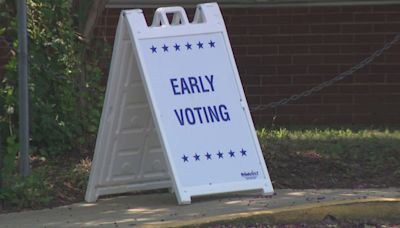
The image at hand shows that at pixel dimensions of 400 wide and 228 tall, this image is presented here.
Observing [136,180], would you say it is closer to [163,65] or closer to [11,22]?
[163,65]

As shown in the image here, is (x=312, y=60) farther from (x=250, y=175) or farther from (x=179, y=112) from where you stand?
(x=179, y=112)

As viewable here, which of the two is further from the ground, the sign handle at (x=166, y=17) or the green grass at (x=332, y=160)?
the sign handle at (x=166, y=17)

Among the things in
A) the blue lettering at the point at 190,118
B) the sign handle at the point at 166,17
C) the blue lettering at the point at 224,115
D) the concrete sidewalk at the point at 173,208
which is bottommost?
the concrete sidewalk at the point at 173,208

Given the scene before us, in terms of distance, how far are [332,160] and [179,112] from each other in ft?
6.98

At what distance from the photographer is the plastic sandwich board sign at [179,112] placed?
20.2 feet

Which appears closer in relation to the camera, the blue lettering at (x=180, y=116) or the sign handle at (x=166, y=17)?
the blue lettering at (x=180, y=116)

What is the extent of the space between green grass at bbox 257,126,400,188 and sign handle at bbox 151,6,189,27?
1.78 meters

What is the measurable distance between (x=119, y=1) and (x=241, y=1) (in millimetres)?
1725

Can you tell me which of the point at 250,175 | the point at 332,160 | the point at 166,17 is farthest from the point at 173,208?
the point at 332,160

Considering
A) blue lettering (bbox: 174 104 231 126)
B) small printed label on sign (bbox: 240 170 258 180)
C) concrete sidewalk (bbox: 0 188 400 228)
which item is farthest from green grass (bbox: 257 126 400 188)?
blue lettering (bbox: 174 104 231 126)

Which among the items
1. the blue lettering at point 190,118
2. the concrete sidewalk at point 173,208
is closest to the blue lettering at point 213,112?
the blue lettering at point 190,118

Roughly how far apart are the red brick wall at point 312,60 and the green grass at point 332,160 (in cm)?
159

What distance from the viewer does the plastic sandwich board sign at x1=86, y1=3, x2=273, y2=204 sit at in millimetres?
6172

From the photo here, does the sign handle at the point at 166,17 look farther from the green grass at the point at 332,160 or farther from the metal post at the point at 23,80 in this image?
the green grass at the point at 332,160
